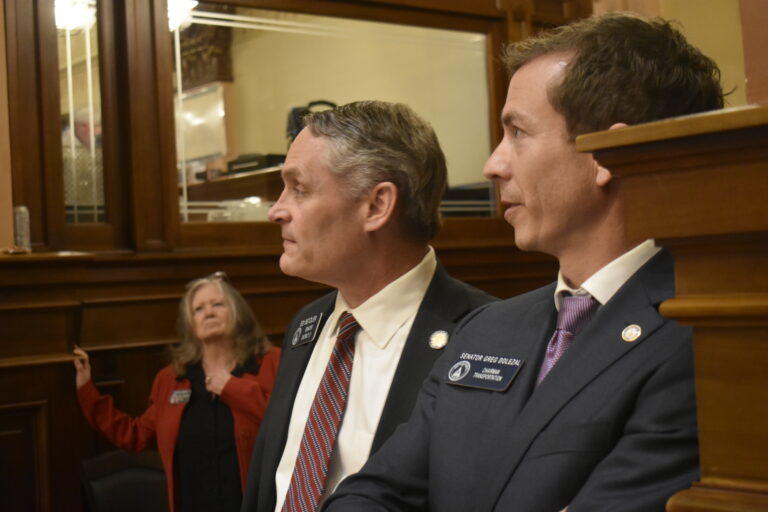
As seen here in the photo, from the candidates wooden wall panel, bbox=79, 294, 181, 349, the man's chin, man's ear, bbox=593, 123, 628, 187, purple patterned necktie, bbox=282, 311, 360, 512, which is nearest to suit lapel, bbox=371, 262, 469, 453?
purple patterned necktie, bbox=282, 311, 360, 512

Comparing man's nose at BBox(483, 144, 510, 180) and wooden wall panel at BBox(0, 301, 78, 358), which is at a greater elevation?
man's nose at BBox(483, 144, 510, 180)

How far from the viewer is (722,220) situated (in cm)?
84

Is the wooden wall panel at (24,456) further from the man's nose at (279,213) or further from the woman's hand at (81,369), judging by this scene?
the man's nose at (279,213)

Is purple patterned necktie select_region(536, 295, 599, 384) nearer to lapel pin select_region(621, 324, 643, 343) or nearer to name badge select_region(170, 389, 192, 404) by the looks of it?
lapel pin select_region(621, 324, 643, 343)

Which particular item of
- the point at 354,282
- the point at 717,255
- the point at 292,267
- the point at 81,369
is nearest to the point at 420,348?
the point at 354,282

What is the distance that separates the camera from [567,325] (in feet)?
4.81

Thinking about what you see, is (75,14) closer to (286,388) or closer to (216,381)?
(216,381)

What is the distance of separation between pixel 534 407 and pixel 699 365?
477 millimetres

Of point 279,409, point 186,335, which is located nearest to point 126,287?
point 186,335

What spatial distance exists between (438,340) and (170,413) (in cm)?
193

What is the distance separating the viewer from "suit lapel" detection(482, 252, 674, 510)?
1306 millimetres

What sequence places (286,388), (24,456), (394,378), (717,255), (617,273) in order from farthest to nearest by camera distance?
(24,456), (286,388), (394,378), (617,273), (717,255)

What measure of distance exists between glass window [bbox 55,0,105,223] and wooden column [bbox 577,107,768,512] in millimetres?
4019

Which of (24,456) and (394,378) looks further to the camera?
(24,456)
